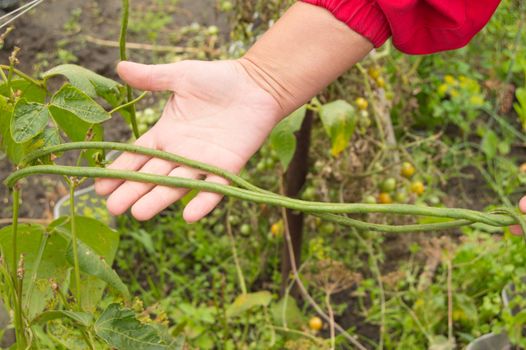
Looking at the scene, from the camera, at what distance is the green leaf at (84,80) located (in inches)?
34.6

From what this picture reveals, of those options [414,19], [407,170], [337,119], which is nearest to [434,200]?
[407,170]

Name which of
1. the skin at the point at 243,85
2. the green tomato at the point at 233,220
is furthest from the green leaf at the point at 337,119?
the green tomato at the point at 233,220

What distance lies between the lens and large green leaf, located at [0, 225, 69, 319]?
3.01 ft

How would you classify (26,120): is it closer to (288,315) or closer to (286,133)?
(286,133)

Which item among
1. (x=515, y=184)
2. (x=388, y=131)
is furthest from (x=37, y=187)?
(x=515, y=184)

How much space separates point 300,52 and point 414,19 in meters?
0.18

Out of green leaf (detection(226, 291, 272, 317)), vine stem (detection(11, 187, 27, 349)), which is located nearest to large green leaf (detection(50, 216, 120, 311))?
vine stem (detection(11, 187, 27, 349))

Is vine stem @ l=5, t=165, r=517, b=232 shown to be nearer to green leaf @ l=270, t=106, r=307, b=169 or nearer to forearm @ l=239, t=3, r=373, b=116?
forearm @ l=239, t=3, r=373, b=116

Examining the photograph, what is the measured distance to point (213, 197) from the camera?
0.89m

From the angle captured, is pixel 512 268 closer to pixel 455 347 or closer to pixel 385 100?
pixel 455 347

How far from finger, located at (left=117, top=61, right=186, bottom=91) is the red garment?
→ 9.1 inches

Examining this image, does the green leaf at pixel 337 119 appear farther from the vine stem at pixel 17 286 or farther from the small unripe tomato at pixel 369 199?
the vine stem at pixel 17 286

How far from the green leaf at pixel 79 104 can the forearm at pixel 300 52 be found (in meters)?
0.32

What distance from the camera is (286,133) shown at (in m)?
1.27
